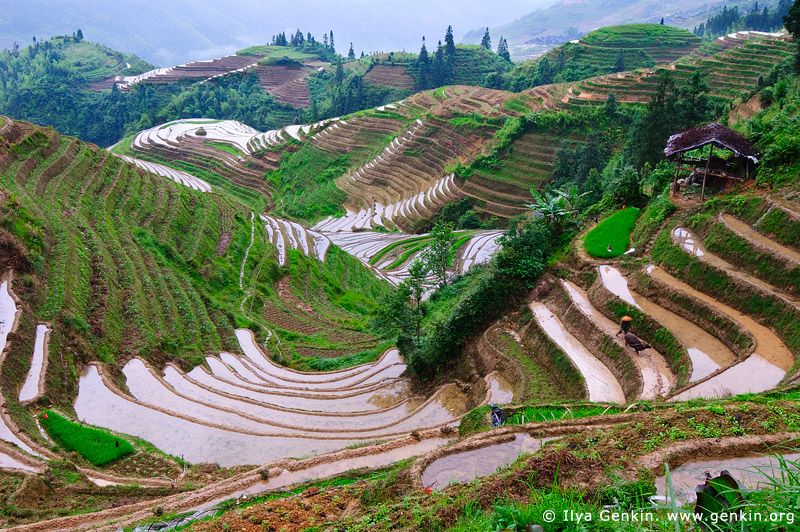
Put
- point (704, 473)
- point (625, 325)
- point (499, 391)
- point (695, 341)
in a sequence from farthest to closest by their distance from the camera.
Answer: point (499, 391) → point (625, 325) → point (695, 341) → point (704, 473)

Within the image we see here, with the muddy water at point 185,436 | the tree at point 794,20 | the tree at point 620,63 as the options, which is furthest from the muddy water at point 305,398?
the tree at point 620,63

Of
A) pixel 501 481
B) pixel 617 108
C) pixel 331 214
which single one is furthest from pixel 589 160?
pixel 501 481

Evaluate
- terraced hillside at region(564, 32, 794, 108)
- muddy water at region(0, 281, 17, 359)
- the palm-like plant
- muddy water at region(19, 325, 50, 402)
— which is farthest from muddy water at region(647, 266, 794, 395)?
terraced hillside at region(564, 32, 794, 108)

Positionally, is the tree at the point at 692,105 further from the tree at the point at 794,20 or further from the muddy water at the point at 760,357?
the muddy water at the point at 760,357

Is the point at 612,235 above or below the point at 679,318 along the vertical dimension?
above

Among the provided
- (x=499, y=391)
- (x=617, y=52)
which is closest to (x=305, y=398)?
(x=499, y=391)

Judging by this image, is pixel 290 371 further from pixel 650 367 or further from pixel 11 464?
pixel 650 367

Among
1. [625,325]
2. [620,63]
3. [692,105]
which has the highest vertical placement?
[620,63]
